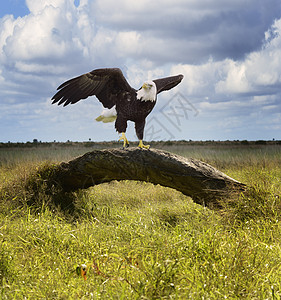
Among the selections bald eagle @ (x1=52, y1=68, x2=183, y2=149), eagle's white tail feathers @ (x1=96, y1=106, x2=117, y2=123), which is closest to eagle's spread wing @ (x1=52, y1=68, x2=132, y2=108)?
bald eagle @ (x1=52, y1=68, x2=183, y2=149)

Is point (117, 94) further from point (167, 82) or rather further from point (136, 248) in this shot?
point (136, 248)

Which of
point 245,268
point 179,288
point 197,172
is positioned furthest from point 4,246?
point 197,172

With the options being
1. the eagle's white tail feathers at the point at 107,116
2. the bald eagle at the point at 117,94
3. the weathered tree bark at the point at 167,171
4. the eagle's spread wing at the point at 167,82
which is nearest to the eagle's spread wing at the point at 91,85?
the bald eagle at the point at 117,94

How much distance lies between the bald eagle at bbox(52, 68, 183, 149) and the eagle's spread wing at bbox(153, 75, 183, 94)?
0.42m

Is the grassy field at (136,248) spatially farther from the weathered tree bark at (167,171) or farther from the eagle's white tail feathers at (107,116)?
the eagle's white tail feathers at (107,116)

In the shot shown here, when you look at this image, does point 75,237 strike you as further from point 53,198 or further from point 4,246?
point 53,198

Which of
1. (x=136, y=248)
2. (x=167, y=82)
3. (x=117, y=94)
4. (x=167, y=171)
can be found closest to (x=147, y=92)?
(x=117, y=94)

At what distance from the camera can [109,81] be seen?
538 centimetres

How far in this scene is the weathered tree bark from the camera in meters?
4.64

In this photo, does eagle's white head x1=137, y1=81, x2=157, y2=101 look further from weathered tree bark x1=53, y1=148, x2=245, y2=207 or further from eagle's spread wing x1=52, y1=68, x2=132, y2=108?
weathered tree bark x1=53, y1=148, x2=245, y2=207

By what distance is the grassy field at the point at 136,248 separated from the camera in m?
2.38

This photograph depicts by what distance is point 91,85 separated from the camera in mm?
5375

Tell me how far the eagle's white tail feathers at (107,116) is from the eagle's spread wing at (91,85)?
282 mm

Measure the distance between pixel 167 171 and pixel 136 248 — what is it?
1731 mm
